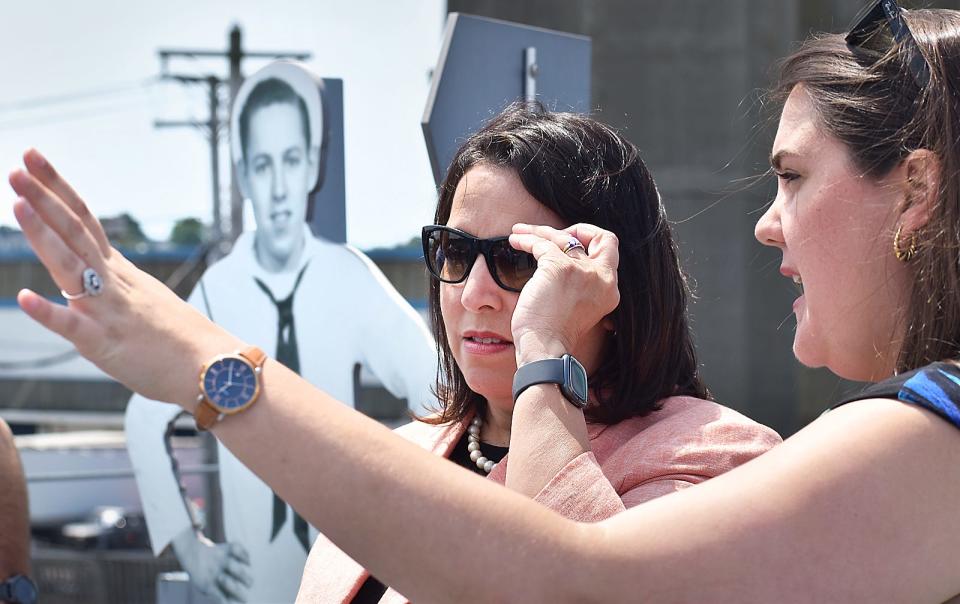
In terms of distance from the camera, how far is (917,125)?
4.21 feet

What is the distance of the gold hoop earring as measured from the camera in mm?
1253

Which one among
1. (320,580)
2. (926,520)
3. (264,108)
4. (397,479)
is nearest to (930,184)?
(926,520)

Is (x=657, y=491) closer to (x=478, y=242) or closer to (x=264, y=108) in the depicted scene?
(x=478, y=242)

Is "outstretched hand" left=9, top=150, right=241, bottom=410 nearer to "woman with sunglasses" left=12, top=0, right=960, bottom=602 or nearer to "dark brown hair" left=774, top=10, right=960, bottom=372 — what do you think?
"woman with sunglasses" left=12, top=0, right=960, bottom=602

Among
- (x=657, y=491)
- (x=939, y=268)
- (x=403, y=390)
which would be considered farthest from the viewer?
(x=403, y=390)

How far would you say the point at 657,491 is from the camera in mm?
1586

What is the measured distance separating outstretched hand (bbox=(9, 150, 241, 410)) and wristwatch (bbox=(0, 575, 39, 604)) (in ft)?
5.13

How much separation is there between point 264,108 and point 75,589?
3.54 m

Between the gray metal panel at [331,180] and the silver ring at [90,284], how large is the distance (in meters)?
2.21

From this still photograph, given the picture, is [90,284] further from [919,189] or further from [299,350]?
[299,350]

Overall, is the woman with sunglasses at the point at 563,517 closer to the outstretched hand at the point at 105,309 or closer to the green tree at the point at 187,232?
the outstretched hand at the point at 105,309

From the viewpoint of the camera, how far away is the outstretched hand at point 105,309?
3.44 feet

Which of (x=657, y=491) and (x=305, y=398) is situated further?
(x=657, y=491)

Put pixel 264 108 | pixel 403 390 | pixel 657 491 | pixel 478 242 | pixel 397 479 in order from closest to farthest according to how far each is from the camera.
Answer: pixel 397 479, pixel 657 491, pixel 478 242, pixel 403 390, pixel 264 108
